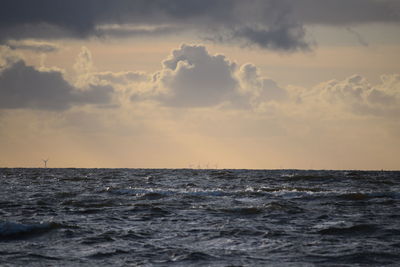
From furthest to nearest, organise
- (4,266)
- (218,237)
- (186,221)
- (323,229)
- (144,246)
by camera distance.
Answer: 1. (186,221)
2. (323,229)
3. (218,237)
4. (144,246)
5. (4,266)

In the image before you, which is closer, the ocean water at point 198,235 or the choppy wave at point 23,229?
the ocean water at point 198,235

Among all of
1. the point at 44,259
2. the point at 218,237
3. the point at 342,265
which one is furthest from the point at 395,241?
the point at 44,259

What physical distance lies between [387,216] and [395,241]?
7.91 metres

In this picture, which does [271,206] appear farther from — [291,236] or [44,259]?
[44,259]

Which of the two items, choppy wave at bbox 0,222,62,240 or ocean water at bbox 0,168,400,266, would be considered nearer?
ocean water at bbox 0,168,400,266

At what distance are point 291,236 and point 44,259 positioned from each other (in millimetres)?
9380

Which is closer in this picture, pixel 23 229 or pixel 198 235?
pixel 198 235

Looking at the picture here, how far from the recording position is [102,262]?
15.9 metres

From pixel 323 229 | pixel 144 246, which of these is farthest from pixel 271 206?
pixel 144 246

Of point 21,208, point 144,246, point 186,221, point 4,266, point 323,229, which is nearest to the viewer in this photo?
point 4,266

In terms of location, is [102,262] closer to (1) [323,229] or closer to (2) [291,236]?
(2) [291,236]

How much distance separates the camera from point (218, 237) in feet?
67.2

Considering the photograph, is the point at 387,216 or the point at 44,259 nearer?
the point at 44,259

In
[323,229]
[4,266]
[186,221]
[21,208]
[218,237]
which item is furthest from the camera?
[21,208]
